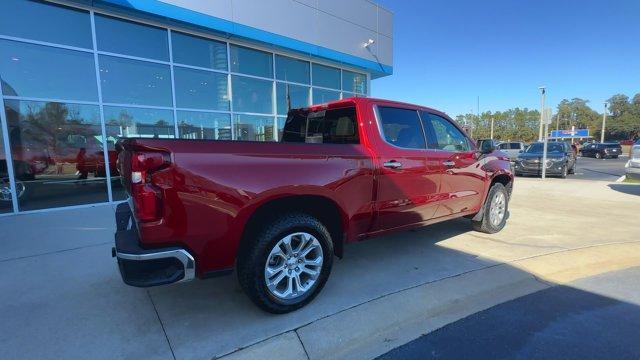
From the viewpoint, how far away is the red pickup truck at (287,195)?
2311 mm

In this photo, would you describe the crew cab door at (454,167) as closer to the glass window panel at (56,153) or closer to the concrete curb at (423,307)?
the concrete curb at (423,307)

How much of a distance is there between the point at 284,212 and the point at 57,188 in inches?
303

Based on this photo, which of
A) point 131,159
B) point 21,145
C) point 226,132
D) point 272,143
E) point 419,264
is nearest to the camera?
point 131,159

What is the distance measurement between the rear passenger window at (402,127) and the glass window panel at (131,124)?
6.24m

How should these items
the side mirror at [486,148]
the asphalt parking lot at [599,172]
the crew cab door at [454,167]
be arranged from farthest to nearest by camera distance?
the asphalt parking lot at [599,172] → the side mirror at [486,148] → the crew cab door at [454,167]

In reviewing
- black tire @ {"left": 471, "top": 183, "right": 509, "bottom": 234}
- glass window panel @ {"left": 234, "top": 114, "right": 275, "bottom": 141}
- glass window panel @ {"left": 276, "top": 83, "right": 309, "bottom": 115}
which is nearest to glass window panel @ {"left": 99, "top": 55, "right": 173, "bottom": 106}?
glass window panel @ {"left": 234, "top": 114, "right": 275, "bottom": 141}

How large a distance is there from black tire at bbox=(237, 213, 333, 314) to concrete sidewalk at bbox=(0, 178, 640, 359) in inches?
5.0

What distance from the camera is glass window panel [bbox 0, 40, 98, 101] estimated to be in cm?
725

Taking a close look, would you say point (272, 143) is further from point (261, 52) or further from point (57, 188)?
point (261, 52)

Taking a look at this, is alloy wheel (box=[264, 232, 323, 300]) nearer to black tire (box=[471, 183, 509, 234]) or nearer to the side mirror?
the side mirror

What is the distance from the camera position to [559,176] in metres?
15.1

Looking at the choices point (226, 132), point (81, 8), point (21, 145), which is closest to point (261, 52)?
point (226, 132)

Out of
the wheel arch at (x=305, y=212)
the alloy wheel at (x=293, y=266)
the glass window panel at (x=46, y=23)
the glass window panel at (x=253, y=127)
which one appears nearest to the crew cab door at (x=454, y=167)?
the wheel arch at (x=305, y=212)

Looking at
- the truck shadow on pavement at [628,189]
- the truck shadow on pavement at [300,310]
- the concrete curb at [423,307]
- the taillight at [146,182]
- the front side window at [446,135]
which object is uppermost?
the front side window at [446,135]
